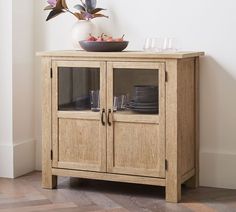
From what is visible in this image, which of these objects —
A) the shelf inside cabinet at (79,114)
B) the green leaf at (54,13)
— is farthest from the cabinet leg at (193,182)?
the green leaf at (54,13)

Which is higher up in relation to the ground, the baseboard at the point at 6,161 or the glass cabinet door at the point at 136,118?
the glass cabinet door at the point at 136,118

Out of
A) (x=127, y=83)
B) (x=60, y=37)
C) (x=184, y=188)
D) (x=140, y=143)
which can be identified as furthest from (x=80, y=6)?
(x=184, y=188)

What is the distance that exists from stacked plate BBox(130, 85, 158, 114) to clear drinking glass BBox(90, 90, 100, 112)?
207mm

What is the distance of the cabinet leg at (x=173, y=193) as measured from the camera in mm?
3457

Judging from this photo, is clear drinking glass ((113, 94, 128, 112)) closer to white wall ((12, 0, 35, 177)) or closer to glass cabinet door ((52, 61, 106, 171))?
glass cabinet door ((52, 61, 106, 171))

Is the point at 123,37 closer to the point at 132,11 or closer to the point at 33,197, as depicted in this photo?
the point at 132,11

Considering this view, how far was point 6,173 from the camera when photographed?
4.12 meters

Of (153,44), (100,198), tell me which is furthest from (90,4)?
(100,198)

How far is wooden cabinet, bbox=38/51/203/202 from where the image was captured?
136 inches

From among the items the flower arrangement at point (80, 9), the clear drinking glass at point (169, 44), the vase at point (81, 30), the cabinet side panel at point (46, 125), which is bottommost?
the cabinet side panel at point (46, 125)

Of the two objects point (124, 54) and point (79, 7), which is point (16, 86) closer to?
point (79, 7)

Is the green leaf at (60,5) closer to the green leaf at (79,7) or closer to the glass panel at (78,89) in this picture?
the green leaf at (79,7)

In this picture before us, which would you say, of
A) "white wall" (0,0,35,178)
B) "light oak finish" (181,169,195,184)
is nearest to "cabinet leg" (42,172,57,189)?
"white wall" (0,0,35,178)

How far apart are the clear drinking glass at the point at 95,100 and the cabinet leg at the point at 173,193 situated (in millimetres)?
643
